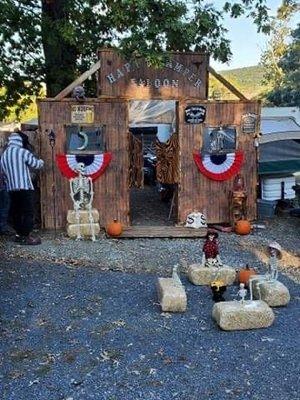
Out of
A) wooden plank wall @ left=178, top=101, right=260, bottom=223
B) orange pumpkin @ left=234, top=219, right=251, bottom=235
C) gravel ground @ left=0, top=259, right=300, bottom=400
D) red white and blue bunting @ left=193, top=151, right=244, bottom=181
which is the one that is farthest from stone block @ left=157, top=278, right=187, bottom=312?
red white and blue bunting @ left=193, top=151, right=244, bottom=181

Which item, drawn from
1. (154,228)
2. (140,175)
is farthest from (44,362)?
(140,175)

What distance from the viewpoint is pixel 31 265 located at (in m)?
8.09

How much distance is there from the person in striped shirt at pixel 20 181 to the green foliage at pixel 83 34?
264cm

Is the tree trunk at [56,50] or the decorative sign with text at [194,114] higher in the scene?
the tree trunk at [56,50]

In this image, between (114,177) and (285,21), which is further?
(285,21)

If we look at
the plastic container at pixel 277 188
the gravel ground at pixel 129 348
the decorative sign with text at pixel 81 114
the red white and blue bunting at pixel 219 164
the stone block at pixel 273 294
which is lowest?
the gravel ground at pixel 129 348

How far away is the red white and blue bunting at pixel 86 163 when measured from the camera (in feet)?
33.9

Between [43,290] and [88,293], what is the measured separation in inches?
24.6

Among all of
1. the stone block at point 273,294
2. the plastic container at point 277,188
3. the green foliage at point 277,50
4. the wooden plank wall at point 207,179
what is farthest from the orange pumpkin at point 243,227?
the green foliage at point 277,50

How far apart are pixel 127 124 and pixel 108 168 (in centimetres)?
98

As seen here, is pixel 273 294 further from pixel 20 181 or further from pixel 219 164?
pixel 20 181

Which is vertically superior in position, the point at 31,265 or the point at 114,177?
the point at 114,177

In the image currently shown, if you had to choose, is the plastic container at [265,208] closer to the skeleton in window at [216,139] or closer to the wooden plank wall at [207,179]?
the wooden plank wall at [207,179]

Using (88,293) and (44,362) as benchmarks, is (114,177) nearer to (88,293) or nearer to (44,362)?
(88,293)
